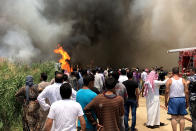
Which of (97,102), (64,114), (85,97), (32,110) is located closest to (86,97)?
(85,97)

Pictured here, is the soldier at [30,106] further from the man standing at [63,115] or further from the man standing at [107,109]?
the man standing at [63,115]

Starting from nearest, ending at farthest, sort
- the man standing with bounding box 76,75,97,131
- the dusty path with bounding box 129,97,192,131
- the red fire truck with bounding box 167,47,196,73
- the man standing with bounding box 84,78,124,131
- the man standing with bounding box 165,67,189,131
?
the man standing with bounding box 84,78,124,131 → the man standing with bounding box 76,75,97,131 → the man standing with bounding box 165,67,189,131 → the dusty path with bounding box 129,97,192,131 → the red fire truck with bounding box 167,47,196,73

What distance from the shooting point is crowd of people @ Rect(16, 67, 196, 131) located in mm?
2500

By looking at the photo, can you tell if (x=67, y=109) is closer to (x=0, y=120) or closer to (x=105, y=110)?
(x=105, y=110)

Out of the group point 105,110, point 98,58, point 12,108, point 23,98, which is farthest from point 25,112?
point 98,58

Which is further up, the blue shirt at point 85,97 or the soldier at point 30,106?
the blue shirt at point 85,97

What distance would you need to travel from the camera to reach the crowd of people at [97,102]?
8.20 feet

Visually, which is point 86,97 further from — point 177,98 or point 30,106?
point 177,98

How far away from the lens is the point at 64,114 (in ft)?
7.99

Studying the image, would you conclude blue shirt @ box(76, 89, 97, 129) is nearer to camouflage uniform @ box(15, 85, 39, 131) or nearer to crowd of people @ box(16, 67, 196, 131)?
crowd of people @ box(16, 67, 196, 131)

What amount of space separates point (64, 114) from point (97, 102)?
53 cm

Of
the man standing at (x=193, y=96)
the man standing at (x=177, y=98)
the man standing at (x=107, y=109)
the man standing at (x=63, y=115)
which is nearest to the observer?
the man standing at (x=63, y=115)

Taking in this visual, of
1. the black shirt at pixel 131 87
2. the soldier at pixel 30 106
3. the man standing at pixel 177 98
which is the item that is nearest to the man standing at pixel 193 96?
the man standing at pixel 177 98

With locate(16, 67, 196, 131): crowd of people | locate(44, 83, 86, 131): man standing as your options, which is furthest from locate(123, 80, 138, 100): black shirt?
locate(44, 83, 86, 131): man standing
